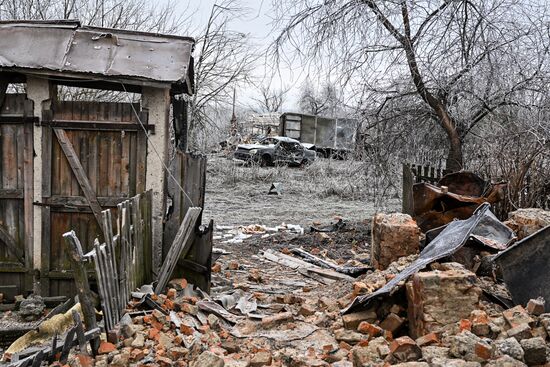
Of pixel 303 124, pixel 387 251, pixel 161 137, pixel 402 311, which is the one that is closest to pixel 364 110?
pixel 387 251

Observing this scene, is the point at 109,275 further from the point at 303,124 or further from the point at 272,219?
the point at 303,124

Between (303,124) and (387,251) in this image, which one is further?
(303,124)

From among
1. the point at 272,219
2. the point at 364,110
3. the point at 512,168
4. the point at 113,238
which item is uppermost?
the point at 364,110

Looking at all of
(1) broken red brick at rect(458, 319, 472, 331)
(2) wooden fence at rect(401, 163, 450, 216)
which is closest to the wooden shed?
(1) broken red brick at rect(458, 319, 472, 331)

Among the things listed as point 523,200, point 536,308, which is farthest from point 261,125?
point 536,308

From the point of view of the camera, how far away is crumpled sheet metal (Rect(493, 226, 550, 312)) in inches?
169

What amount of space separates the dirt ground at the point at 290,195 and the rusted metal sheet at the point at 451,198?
3120 millimetres

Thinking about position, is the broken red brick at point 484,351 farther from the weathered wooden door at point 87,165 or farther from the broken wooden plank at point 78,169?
the broken wooden plank at point 78,169

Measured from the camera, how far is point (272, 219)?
Result: 42.0 ft

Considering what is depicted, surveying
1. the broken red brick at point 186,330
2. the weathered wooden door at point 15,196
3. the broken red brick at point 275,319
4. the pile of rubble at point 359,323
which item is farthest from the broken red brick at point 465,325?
the weathered wooden door at point 15,196

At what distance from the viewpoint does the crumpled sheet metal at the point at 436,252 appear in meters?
4.95

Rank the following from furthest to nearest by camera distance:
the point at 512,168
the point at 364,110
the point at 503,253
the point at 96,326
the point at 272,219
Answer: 1. the point at 272,219
2. the point at 364,110
3. the point at 512,168
4. the point at 503,253
5. the point at 96,326

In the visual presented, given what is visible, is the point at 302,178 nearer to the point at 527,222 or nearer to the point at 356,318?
the point at 527,222

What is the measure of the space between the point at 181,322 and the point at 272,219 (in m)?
7.93
